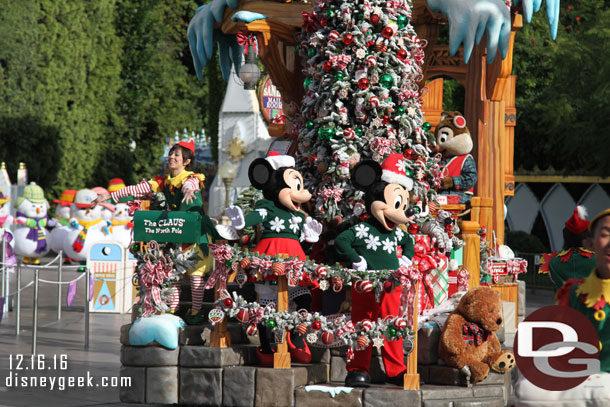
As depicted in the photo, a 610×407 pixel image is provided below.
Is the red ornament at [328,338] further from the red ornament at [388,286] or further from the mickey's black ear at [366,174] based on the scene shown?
the mickey's black ear at [366,174]

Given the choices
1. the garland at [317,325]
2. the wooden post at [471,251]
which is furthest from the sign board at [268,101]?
the garland at [317,325]

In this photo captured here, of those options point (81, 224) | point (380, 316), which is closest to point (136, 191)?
point (380, 316)

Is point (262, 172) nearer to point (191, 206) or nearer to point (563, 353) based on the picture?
point (191, 206)

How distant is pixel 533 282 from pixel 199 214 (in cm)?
1394

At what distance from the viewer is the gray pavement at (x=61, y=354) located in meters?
8.65

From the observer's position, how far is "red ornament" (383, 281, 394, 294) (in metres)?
7.35

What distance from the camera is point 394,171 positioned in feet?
25.9

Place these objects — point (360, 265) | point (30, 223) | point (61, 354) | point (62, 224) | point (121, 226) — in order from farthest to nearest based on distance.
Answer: point (62, 224)
point (30, 223)
point (121, 226)
point (61, 354)
point (360, 265)

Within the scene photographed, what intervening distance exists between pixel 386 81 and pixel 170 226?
2.23 meters

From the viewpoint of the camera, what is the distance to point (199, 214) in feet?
28.1

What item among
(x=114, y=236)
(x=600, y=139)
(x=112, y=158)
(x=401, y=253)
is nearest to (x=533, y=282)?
(x=600, y=139)

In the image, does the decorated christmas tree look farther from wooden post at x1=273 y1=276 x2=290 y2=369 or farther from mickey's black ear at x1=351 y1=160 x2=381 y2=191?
wooden post at x1=273 y1=276 x2=290 y2=369

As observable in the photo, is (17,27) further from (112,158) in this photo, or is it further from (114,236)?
(114,236)

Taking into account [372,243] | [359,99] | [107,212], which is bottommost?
[372,243]
